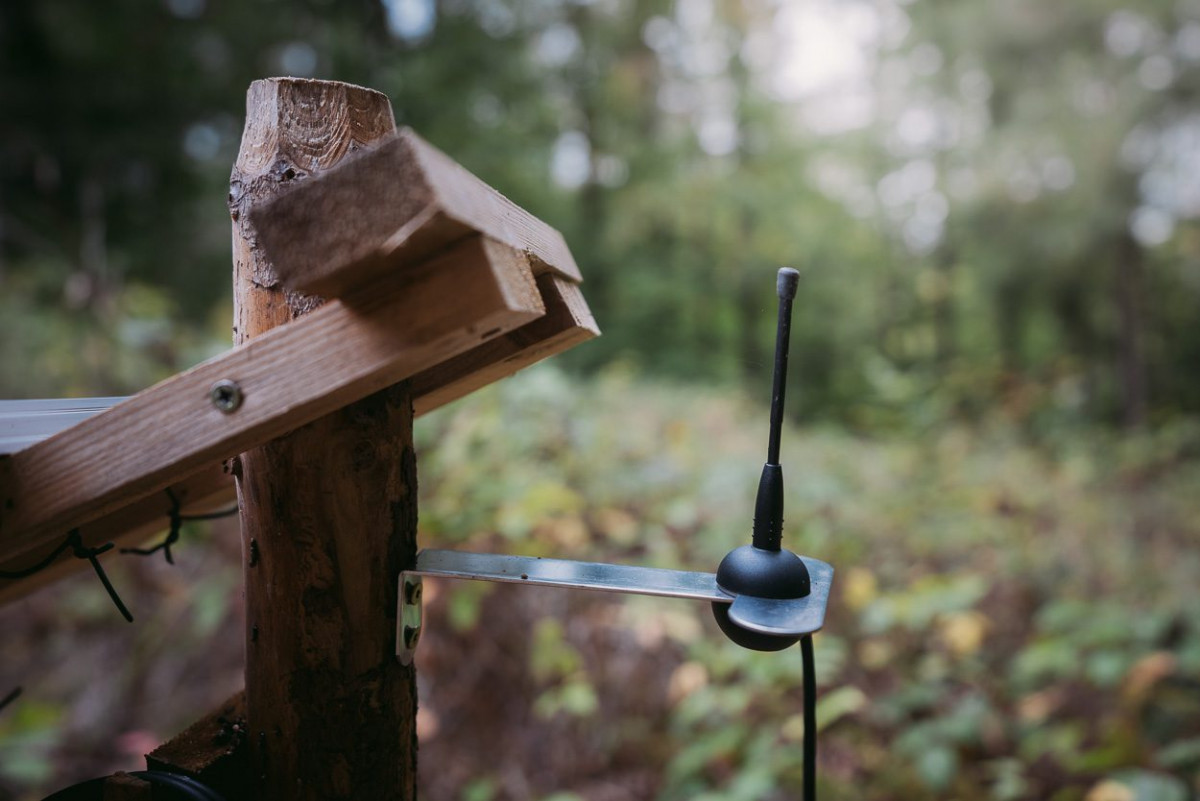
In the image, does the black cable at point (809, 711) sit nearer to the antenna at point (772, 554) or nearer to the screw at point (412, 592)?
the antenna at point (772, 554)

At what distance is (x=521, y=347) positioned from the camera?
2.83ft

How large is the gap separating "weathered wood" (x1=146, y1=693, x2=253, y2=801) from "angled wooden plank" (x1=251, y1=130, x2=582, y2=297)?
530 mm

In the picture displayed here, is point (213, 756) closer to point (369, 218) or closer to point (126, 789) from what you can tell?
point (126, 789)

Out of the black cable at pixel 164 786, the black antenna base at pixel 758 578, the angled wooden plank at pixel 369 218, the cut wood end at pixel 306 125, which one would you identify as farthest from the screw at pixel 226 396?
the black antenna base at pixel 758 578

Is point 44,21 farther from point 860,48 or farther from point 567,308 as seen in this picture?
point 860,48

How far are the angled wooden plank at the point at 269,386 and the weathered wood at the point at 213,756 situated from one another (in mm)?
272

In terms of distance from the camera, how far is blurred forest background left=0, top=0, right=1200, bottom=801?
2.60 meters

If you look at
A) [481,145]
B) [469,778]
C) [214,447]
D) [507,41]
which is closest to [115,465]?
[214,447]

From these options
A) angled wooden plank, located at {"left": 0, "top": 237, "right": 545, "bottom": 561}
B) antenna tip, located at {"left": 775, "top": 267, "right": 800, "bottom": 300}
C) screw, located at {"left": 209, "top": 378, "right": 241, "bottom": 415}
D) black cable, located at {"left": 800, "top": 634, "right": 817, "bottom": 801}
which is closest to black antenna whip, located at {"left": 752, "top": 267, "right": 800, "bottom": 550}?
antenna tip, located at {"left": 775, "top": 267, "right": 800, "bottom": 300}

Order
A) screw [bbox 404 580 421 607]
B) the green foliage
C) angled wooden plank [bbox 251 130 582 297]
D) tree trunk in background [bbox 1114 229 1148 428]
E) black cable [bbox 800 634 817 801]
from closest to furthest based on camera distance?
angled wooden plank [bbox 251 130 582 297]
screw [bbox 404 580 421 607]
black cable [bbox 800 634 817 801]
the green foliage
tree trunk in background [bbox 1114 229 1148 428]

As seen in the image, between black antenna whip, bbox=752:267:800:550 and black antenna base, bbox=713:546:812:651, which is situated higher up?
black antenna whip, bbox=752:267:800:550

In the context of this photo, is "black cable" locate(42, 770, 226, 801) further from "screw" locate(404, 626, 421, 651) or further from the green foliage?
the green foliage

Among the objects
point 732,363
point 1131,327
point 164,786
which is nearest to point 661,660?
point 164,786

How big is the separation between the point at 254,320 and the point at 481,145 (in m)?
4.46
